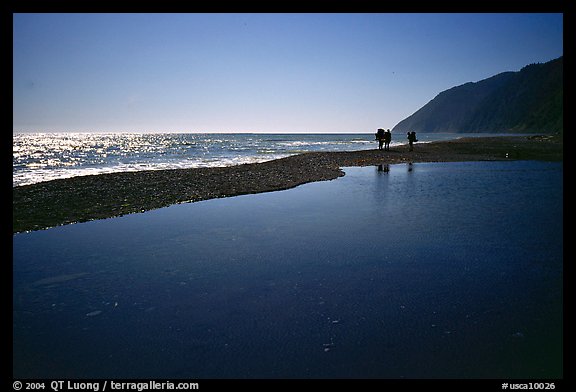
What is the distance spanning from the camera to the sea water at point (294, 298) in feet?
13.8

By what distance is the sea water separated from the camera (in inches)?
166

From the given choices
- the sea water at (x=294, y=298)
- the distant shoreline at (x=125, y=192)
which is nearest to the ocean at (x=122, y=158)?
the distant shoreline at (x=125, y=192)

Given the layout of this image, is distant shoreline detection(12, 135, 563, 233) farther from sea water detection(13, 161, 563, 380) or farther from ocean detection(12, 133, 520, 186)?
ocean detection(12, 133, 520, 186)

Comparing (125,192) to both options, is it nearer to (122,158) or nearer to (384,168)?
(384,168)

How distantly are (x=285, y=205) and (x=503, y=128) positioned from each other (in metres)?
205

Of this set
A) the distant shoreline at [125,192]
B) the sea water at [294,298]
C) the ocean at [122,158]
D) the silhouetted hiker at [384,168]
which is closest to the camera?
the sea water at [294,298]

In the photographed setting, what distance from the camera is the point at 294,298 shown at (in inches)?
231

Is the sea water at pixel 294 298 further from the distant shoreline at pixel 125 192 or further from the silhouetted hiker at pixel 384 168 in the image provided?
the silhouetted hiker at pixel 384 168

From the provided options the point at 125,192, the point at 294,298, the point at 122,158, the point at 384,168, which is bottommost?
the point at 294,298

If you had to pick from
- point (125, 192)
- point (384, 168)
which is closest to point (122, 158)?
point (125, 192)

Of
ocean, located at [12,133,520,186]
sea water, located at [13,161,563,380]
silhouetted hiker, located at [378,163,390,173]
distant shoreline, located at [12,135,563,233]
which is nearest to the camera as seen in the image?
sea water, located at [13,161,563,380]

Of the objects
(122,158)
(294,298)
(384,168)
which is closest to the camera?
(294,298)

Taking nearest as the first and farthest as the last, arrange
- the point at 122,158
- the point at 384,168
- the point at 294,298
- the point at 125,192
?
1. the point at 294,298
2. the point at 125,192
3. the point at 384,168
4. the point at 122,158

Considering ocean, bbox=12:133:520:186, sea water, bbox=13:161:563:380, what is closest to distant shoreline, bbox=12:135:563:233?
sea water, bbox=13:161:563:380
